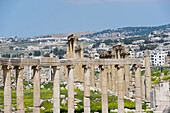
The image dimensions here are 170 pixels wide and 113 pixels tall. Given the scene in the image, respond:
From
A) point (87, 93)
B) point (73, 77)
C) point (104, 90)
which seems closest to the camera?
point (73, 77)

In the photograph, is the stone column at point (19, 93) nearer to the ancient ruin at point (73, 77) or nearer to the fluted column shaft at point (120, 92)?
the ancient ruin at point (73, 77)

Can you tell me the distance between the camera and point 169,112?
17.0 metres

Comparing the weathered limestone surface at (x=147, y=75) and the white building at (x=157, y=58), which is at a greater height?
the white building at (x=157, y=58)

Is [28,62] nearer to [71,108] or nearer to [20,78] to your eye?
[20,78]

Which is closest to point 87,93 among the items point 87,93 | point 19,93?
point 87,93

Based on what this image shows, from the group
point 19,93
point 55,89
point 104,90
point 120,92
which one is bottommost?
point 120,92

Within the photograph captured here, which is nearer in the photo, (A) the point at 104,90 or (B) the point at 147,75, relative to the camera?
(A) the point at 104,90

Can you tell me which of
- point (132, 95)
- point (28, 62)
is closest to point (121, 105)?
point (28, 62)

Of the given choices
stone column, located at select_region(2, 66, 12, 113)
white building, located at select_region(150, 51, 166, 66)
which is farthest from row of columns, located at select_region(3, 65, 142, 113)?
white building, located at select_region(150, 51, 166, 66)

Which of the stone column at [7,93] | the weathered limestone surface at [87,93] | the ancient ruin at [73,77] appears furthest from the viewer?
the weathered limestone surface at [87,93]

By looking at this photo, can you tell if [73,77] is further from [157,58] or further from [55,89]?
[157,58]

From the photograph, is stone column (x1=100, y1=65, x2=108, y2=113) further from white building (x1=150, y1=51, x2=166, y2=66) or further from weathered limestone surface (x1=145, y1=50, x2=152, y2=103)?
white building (x1=150, y1=51, x2=166, y2=66)

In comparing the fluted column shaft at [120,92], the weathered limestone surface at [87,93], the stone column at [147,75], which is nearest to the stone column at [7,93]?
the weathered limestone surface at [87,93]

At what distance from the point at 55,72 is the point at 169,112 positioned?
69.2 ft
